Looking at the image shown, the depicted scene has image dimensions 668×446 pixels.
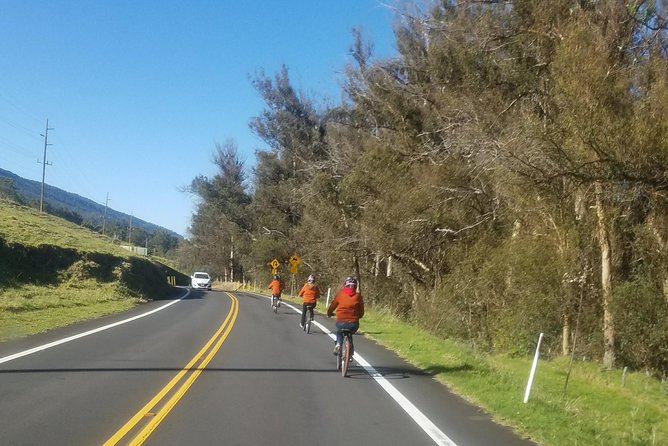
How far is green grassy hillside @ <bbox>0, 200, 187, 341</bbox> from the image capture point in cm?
2275

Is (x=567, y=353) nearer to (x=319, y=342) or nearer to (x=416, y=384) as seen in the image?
(x=319, y=342)

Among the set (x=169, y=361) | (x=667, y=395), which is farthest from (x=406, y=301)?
(x=169, y=361)

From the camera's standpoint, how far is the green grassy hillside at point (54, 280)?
74.6ft

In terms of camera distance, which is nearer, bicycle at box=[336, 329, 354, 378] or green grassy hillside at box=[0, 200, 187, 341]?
bicycle at box=[336, 329, 354, 378]

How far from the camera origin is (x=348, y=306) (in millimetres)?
12930

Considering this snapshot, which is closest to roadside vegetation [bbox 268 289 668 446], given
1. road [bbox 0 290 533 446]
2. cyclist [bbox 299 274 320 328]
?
road [bbox 0 290 533 446]

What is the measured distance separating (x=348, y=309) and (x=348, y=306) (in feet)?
0.19

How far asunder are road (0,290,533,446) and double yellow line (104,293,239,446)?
2cm

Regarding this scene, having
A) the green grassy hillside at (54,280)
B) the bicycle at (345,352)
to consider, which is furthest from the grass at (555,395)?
the green grassy hillside at (54,280)

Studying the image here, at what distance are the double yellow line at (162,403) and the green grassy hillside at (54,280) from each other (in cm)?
586

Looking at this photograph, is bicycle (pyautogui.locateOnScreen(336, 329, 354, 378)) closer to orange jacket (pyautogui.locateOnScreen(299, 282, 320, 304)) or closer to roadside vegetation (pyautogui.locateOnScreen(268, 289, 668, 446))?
roadside vegetation (pyautogui.locateOnScreen(268, 289, 668, 446))

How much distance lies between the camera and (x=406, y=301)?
129 feet

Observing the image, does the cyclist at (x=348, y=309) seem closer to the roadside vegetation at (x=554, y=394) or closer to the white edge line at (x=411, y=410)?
the white edge line at (x=411, y=410)

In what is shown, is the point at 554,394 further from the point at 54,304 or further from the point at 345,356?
the point at 54,304
